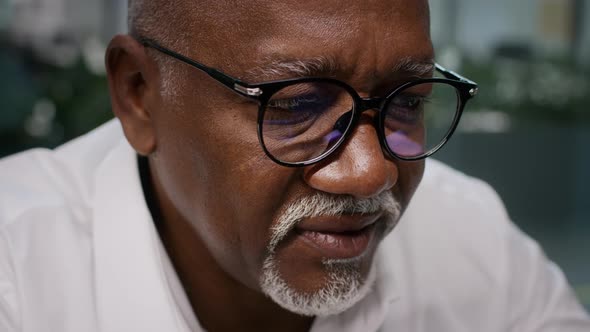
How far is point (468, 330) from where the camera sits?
1.67 metres

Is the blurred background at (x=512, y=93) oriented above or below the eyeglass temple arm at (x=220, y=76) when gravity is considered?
below

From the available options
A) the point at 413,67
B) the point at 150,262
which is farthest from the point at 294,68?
the point at 150,262

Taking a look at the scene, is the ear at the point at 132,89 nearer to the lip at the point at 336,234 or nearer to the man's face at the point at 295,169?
the man's face at the point at 295,169

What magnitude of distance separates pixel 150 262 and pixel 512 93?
7.48 feet

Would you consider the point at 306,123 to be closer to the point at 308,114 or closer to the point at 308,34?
the point at 308,114

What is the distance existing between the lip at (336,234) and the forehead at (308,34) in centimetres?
25

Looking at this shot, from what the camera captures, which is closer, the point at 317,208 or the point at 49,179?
the point at 317,208

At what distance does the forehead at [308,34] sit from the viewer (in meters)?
1.11

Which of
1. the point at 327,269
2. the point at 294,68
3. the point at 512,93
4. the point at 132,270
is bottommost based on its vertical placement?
the point at 512,93

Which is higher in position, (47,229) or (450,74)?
(450,74)

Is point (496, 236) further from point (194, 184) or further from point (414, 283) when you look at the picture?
point (194, 184)

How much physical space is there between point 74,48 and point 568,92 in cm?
225

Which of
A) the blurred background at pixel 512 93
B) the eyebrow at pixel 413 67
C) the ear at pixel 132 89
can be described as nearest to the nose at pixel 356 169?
the eyebrow at pixel 413 67

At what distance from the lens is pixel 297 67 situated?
3.63 feet
